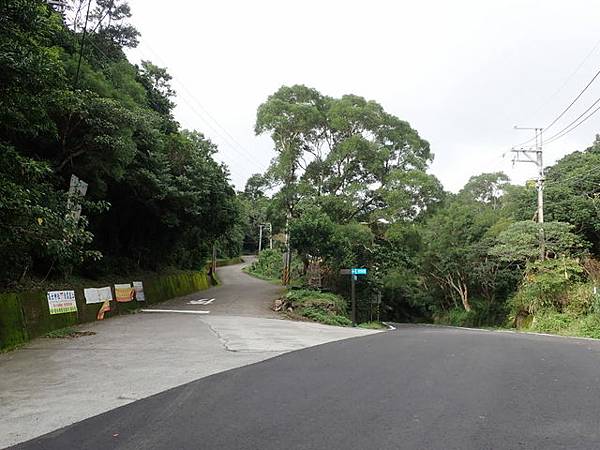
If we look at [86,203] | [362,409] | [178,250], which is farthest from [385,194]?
[362,409]

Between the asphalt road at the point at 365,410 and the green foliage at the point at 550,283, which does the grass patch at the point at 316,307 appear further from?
the asphalt road at the point at 365,410

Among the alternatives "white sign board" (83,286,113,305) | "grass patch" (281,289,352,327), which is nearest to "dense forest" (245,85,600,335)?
"grass patch" (281,289,352,327)

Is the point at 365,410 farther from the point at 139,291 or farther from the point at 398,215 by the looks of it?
the point at 398,215

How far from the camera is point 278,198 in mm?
31703

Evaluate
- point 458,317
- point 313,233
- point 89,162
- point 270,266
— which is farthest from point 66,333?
point 270,266

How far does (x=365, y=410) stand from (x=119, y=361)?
19.3 ft

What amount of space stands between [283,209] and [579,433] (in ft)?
89.7

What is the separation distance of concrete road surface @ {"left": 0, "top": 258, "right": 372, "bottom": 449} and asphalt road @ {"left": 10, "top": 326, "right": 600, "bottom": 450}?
0.59 meters

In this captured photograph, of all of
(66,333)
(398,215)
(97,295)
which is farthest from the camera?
(398,215)

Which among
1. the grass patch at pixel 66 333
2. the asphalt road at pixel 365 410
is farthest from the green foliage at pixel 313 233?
the asphalt road at pixel 365 410

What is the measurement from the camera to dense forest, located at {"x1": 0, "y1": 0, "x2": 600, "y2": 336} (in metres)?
10.9

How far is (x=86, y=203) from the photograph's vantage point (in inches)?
439

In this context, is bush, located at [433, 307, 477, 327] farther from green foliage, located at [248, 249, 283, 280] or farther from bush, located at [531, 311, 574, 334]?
green foliage, located at [248, 249, 283, 280]

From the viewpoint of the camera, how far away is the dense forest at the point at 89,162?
863 cm
